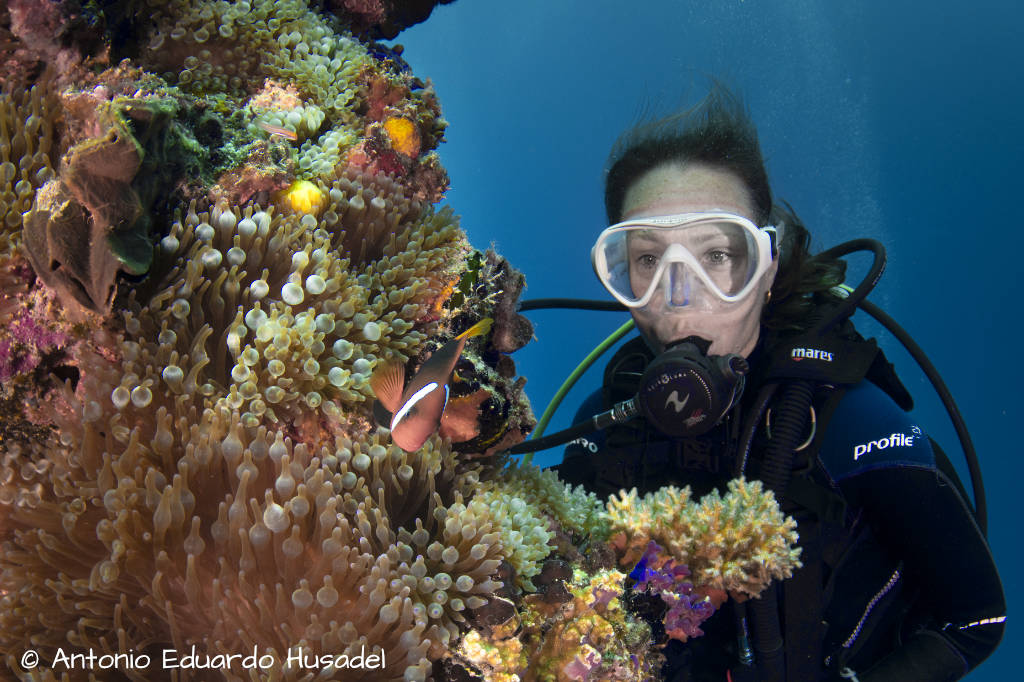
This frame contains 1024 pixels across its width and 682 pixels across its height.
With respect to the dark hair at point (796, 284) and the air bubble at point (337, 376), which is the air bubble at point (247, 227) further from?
the dark hair at point (796, 284)

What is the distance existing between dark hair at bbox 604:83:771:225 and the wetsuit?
1.10 meters

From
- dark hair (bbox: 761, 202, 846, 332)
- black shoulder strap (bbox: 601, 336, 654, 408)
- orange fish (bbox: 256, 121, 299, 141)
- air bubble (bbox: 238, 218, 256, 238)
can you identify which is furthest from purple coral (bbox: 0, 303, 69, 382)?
dark hair (bbox: 761, 202, 846, 332)

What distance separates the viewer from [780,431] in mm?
2143

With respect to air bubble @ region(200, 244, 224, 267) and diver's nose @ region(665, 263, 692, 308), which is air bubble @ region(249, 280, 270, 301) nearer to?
air bubble @ region(200, 244, 224, 267)

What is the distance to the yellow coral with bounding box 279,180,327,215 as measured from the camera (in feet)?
5.46

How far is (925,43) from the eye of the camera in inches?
1211

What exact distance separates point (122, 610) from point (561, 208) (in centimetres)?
5042

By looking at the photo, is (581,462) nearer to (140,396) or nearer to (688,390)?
(688,390)

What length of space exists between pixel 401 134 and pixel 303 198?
0.48 meters

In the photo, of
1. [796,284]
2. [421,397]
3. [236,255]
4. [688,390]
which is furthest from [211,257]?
[796,284]

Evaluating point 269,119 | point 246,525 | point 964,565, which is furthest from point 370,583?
point 964,565

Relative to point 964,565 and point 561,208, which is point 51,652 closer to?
point 964,565

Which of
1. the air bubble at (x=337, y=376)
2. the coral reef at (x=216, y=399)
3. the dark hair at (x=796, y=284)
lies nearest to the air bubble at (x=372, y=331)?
the coral reef at (x=216, y=399)

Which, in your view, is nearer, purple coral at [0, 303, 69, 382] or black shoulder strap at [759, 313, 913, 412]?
purple coral at [0, 303, 69, 382]
